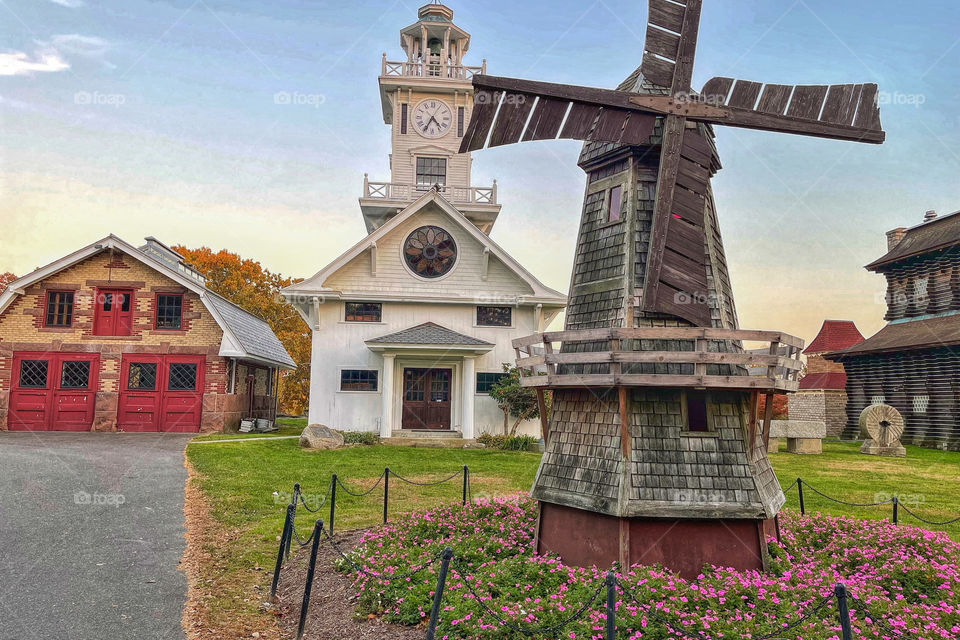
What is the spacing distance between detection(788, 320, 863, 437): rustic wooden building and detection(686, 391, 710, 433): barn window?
28.4 metres

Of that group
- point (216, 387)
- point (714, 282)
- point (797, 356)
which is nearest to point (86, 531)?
point (714, 282)

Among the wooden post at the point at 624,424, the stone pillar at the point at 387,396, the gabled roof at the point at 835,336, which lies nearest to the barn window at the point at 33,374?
the stone pillar at the point at 387,396

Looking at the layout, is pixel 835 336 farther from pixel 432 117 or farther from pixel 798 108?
pixel 798 108

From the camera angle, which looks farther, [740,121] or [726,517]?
[740,121]

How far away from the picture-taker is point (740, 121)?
371 inches

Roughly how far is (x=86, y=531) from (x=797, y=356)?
11177 millimetres

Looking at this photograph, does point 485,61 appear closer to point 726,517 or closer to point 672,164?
point 672,164

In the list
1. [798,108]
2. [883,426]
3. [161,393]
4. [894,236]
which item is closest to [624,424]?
[798,108]

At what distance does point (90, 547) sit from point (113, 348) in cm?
1803

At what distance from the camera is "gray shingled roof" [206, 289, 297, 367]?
26939 millimetres

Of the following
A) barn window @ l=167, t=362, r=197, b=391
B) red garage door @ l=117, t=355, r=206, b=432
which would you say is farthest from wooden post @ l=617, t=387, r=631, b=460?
barn window @ l=167, t=362, r=197, b=391

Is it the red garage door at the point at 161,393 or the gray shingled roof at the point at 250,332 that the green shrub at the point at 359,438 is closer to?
the gray shingled roof at the point at 250,332

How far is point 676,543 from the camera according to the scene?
8430mm

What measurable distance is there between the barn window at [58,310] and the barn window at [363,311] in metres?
10.9
